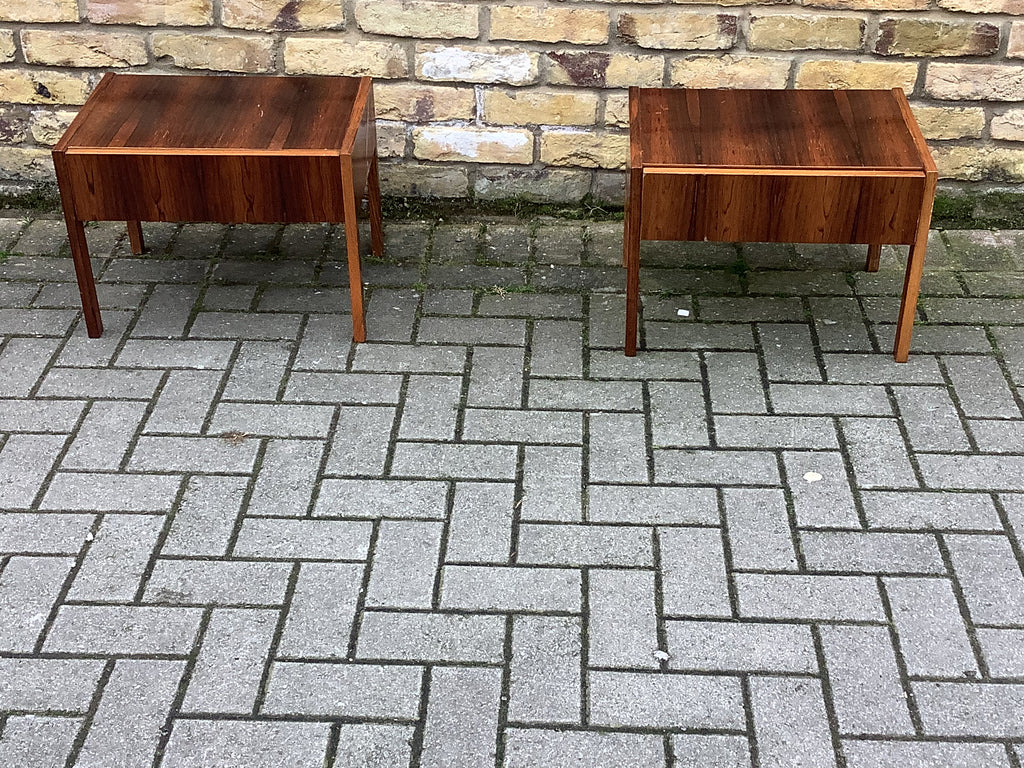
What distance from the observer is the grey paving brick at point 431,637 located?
92.5 inches

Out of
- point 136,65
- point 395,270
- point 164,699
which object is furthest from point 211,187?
point 164,699


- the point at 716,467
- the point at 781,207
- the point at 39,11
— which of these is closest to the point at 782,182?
the point at 781,207

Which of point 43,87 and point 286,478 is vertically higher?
point 43,87

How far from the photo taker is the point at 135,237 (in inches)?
151

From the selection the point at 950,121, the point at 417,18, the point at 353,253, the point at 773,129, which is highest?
the point at 417,18

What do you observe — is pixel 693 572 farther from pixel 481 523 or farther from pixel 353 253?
pixel 353 253

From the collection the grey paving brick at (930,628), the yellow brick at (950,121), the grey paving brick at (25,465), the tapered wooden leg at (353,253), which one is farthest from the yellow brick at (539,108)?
the grey paving brick at (930,628)

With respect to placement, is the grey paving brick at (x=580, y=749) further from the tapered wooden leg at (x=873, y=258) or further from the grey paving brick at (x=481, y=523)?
the tapered wooden leg at (x=873, y=258)

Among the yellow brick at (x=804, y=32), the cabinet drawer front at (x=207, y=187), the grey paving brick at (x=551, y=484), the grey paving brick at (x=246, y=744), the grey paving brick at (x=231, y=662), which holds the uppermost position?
the yellow brick at (x=804, y=32)

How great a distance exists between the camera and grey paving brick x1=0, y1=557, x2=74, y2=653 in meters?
2.39

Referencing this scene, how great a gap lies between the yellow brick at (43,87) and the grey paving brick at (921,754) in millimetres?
3439

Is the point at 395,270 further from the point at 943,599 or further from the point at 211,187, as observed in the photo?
the point at 943,599

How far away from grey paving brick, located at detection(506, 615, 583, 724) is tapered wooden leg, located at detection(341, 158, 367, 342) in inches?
49.7

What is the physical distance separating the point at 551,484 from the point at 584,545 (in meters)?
0.25
